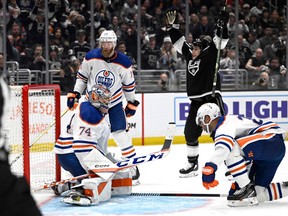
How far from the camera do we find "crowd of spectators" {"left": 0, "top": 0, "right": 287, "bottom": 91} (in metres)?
9.60

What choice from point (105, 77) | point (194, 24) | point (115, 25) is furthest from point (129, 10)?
point (105, 77)

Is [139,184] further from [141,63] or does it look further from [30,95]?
[141,63]

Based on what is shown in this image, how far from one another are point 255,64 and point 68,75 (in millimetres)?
2724

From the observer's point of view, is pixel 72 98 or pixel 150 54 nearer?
pixel 72 98

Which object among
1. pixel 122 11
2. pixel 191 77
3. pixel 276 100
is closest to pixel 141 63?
pixel 122 11

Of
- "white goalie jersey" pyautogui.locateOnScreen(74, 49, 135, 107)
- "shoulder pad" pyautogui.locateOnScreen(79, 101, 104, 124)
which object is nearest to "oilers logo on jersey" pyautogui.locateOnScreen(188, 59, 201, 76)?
"white goalie jersey" pyautogui.locateOnScreen(74, 49, 135, 107)

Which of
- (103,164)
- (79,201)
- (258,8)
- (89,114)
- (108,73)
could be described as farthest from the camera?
(258,8)

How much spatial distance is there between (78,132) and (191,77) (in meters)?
1.58

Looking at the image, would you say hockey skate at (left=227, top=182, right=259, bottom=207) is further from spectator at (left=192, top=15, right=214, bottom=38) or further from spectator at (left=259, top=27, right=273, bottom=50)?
spectator at (left=259, top=27, right=273, bottom=50)

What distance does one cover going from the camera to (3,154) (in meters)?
2.38

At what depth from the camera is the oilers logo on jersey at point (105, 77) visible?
574cm

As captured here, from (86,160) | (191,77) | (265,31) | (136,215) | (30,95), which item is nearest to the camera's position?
(136,215)

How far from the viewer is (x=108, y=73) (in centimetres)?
574

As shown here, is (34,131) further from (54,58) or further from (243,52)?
(243,52)
